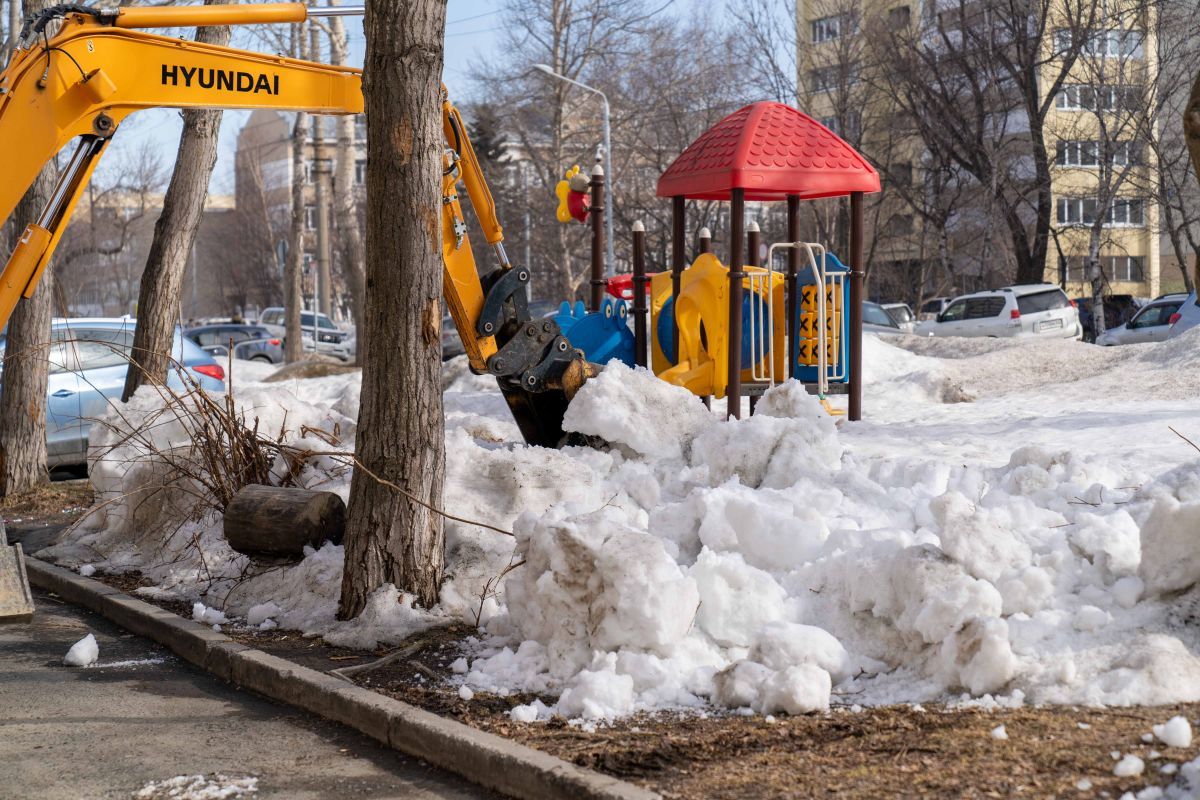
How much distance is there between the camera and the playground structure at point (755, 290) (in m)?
12.4

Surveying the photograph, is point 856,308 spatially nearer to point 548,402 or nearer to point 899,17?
point 548,402

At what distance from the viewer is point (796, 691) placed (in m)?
5.13

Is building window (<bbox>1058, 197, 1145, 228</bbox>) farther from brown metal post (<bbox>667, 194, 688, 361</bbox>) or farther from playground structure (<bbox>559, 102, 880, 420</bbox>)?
playground structure (<bbox>559, 102, 880, 420</bbox>)

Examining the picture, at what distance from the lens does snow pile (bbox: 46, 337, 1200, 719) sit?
17.3 feet

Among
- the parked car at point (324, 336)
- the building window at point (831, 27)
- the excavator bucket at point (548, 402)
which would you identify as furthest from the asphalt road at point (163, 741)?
the building window at point (831, 27)

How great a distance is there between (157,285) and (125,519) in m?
3.03

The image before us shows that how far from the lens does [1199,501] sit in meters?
5.32

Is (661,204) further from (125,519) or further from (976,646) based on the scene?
(976,646)

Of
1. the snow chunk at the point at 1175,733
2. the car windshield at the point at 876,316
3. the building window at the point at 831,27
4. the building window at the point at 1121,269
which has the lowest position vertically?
the snow chunk at the point at 1175,733

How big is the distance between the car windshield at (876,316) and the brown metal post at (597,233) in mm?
16250

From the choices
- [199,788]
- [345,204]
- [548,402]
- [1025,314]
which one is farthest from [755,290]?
[345,204]

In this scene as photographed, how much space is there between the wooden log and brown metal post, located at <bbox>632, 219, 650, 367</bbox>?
5.21 m

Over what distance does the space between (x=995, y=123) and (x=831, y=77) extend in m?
6.39

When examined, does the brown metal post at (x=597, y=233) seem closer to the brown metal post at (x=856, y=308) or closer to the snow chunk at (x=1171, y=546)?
the brown metal post at (x=856, y=308)
